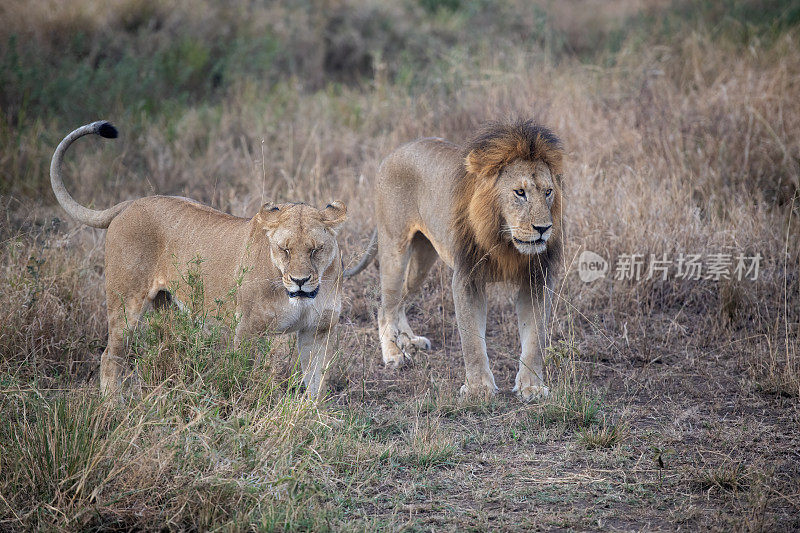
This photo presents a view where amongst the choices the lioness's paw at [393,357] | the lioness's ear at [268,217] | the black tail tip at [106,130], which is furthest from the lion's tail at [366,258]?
the black tail tip at [106,130]

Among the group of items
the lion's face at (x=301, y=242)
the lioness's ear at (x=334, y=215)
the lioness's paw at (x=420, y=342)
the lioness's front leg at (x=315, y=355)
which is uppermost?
the lioness's ear at (x=334, y=215)

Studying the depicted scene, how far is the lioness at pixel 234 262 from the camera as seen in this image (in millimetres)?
3895

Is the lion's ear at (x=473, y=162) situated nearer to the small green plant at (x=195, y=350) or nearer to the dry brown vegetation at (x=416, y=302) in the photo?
the dry brown vegetation at (x=416, y=302)

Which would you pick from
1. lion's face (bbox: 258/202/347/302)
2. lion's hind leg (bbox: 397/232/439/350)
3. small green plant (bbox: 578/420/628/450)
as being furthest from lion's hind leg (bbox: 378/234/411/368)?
small green plant (bbox: 578/420/628/450)

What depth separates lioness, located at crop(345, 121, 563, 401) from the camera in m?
4.45

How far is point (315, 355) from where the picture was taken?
418cm

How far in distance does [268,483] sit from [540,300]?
2.08 m

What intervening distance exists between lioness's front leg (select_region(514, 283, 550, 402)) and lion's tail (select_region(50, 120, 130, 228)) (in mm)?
2331

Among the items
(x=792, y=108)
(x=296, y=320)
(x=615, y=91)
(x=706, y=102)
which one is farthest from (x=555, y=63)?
(x=296, y=320)

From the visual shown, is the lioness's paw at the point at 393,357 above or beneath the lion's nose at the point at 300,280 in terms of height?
beneath

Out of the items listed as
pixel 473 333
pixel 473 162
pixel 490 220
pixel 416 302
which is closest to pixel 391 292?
pixel 416 302

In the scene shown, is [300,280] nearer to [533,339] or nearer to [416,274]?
[533,339]

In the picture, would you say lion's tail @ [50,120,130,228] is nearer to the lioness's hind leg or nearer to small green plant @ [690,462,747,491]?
the lioness's hind leg

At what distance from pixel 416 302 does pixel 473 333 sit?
1532 millimetres
